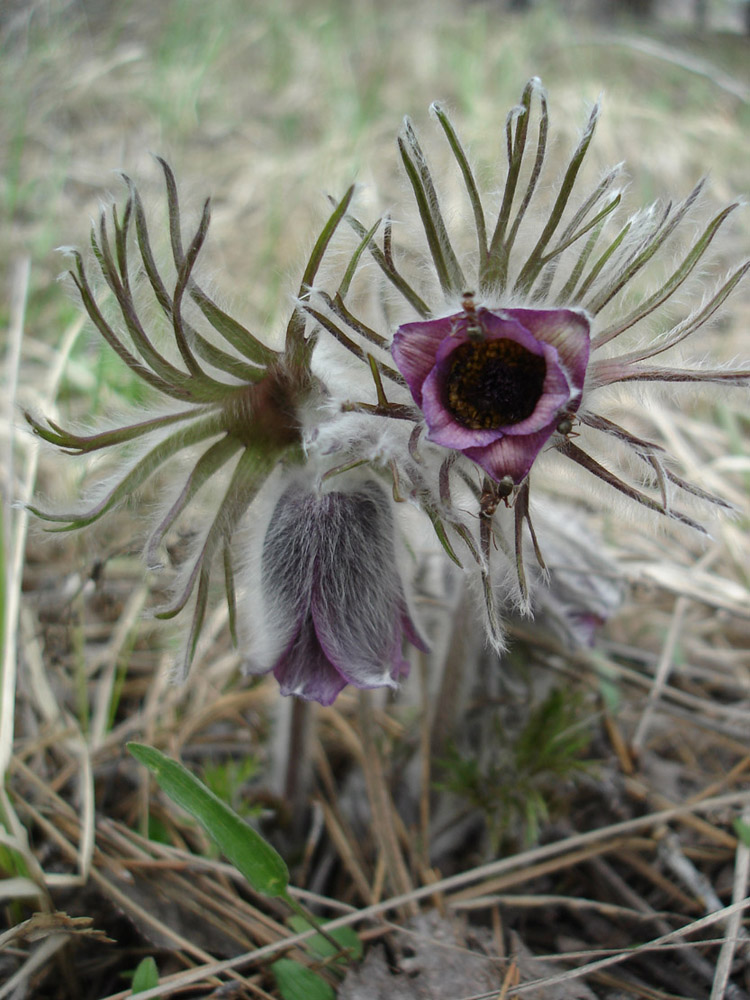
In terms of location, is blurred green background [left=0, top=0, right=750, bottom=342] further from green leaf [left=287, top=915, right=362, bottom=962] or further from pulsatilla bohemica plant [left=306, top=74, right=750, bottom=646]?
green leaf [left=287, top=915, right=362, bottom=962]

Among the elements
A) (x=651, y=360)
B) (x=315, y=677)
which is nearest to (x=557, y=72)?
(x=651, y=360)

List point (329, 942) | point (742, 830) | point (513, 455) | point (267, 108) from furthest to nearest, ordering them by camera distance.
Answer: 1. point (267, 108)
2. point (742, 830)
3. point (329, 942)
4. point (513, 455)

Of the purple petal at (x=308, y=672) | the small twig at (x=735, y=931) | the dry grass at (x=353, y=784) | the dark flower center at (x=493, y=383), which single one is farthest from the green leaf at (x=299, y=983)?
the dark flower center at (x=493, y=383)

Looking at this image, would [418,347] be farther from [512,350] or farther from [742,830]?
[742,830]

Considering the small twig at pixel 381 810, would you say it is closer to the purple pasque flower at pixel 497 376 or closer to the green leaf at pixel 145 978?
the green leaf at pixel 145 978

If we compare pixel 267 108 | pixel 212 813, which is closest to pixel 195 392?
pixel 212 813

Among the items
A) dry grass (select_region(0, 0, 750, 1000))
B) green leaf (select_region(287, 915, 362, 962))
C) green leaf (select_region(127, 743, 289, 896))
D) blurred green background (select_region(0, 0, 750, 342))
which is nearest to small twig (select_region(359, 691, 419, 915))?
dry grass (select_region(0, 0, 750, 1000))
